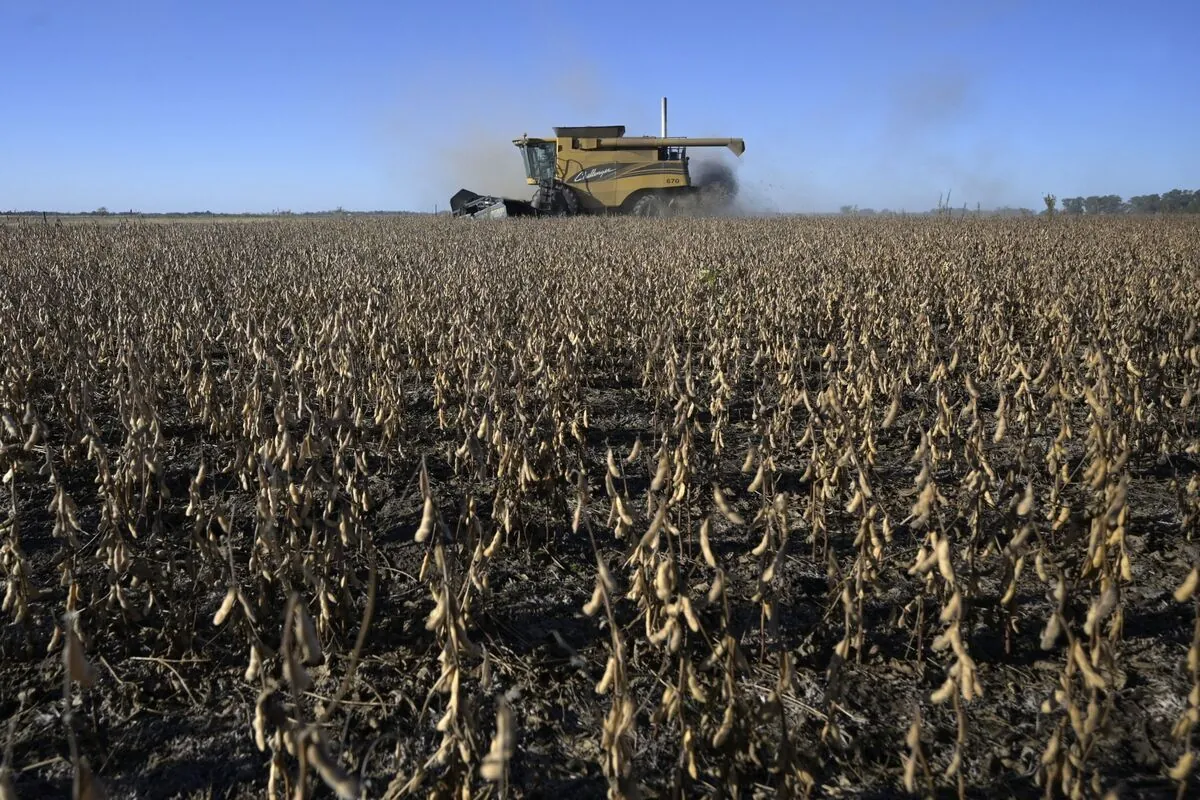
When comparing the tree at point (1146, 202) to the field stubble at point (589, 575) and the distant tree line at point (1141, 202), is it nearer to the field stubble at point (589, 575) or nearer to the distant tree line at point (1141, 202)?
the distant tree line at point (1141, 202)

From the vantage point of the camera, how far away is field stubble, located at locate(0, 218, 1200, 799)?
5.64 ft

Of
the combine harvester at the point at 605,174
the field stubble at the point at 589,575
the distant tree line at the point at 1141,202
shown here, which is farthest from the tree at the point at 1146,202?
the field stubble at the point at 589,575

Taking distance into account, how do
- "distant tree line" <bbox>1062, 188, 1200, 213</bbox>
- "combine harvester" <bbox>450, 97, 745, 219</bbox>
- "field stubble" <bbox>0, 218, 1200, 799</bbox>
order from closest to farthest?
1. "field stubble" <bbox>0, 218, 1200, 799</bbox>
2. "combine harvester" <bbox>450, 97, 745, 219</bbox>
3. "distant tree line" <bbox>1062, 188, 1200, 213</bbox>

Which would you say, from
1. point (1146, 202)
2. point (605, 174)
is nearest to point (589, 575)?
point (605, 174)

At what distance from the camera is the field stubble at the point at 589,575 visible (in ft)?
5.64

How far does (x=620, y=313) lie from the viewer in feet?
20.1

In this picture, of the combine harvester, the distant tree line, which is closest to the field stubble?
the combine harvester

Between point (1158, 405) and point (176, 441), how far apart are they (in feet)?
15.1

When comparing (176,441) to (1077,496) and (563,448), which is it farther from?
(1077,496)

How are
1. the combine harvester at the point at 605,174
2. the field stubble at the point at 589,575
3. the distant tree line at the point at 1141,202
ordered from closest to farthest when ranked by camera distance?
the field stubble at the point at 589,575, the combine harvester at the point at 605,174, the distant tree line at the point at 1141,202

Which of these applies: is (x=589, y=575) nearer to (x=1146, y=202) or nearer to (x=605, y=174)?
(x=605, y=174)

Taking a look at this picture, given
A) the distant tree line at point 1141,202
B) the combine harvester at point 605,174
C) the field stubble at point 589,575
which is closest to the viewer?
the field stubble at point 589,575

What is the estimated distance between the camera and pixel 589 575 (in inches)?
106

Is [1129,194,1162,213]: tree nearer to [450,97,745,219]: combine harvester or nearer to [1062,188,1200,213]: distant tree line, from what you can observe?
[1062,188,1200,213]: distant tree line
